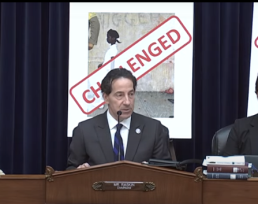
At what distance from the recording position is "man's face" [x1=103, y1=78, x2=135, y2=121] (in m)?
2.49

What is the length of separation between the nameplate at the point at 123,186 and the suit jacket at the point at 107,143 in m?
0.77

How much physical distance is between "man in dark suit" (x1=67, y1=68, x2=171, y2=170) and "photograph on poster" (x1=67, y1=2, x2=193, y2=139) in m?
0.56

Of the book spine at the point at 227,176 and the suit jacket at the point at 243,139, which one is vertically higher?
the suit jacket at the point at 243,139

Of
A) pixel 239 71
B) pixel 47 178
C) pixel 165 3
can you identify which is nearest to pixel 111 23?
pixel 165 3

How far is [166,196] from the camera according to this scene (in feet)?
5.29

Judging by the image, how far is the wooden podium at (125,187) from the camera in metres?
1.61

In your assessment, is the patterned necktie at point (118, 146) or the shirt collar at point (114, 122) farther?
the shirt collar at point (114, 122)

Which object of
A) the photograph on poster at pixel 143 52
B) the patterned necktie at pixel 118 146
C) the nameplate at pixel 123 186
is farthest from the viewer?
the photograph on poster at pixel 143 52

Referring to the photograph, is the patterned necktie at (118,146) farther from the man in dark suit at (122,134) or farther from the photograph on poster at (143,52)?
the photograph on poster at (143,52)

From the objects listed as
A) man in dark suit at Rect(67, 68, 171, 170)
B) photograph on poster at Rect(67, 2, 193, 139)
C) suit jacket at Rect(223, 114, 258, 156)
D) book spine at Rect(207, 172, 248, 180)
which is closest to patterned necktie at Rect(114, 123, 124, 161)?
man in dark suit at Rect(67, 68, 171, 170)

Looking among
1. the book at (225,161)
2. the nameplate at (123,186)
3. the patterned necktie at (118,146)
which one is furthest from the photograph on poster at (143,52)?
the nameplate at (123,186)

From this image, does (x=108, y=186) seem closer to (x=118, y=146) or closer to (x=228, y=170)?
(x=228, y=170)

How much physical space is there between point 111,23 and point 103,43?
0.14 metres

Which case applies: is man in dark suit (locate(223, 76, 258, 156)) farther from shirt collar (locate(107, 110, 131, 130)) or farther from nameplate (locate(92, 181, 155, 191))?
nameplate (locate(92, 181, 155, 191))
